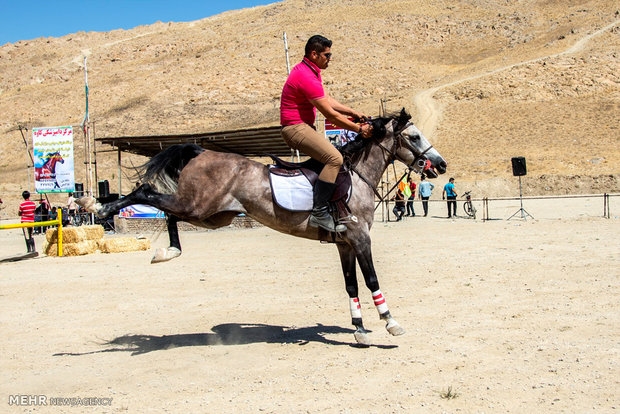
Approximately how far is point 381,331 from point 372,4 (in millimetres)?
125683

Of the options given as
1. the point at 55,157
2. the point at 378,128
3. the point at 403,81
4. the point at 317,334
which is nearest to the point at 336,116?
the point at 378,128

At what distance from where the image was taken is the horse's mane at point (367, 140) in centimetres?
838

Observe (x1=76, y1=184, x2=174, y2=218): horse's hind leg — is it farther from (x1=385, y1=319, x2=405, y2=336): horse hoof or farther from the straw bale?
the straw bale

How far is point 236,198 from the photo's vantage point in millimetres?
7746

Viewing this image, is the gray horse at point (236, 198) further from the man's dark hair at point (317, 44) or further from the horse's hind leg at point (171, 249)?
the man's dark hair at point (317, 44)

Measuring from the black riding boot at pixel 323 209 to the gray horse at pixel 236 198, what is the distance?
0.34 feet

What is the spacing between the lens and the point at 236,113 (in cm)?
7794

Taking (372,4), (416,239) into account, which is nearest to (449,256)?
(416,239)

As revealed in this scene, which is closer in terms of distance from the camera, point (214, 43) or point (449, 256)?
point (449, 256)

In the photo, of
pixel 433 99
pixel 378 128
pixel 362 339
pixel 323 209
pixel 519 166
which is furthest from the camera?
pixel 433 99

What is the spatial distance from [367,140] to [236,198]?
2.07 meters

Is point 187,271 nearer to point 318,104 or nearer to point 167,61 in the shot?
point 318,104

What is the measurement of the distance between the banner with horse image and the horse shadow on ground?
1985 cm

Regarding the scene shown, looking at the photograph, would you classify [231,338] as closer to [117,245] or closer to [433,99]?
[117,245]
